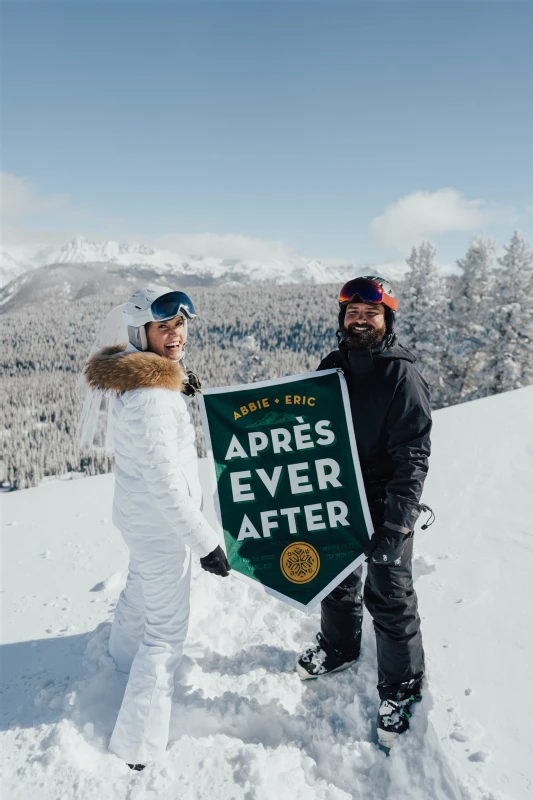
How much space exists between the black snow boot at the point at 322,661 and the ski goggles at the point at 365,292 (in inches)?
108

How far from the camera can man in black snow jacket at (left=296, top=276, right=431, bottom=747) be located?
2818mm

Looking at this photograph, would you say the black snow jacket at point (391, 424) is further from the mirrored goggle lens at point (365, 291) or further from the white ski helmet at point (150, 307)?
the white ski helmet at point (150, 307)

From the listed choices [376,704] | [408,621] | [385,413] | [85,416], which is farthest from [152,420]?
[376,704]

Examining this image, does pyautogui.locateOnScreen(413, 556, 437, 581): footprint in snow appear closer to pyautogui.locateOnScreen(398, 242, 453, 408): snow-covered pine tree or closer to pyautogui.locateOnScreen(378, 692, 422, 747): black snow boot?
pyautogui.locateOnScreen(378, 692, 422, 747): black snow boot

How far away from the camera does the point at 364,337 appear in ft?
9.78

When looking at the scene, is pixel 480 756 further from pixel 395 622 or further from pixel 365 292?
pixel 365 292

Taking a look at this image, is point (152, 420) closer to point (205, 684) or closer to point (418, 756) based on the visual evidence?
point (205, 684)

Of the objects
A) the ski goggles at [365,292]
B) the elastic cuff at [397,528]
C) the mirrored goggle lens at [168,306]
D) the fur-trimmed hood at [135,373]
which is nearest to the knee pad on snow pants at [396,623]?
the elastic cuff at [397,528]

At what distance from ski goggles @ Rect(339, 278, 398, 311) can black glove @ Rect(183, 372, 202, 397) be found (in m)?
1.18

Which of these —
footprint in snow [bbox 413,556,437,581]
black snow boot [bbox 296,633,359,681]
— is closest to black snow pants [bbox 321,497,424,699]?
black snow boot [bbox 296,633,359,681]

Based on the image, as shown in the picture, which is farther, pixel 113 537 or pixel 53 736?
pixel 113 537

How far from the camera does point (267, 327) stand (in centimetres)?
19775

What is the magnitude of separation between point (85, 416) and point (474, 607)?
3.72m

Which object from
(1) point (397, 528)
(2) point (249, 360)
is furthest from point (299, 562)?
(2) point (249, 360)
